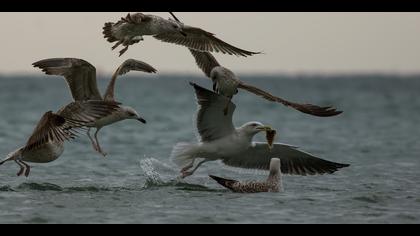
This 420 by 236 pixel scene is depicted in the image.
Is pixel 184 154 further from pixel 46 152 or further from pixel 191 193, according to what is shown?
pixel 46 152

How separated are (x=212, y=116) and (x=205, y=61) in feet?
5.42

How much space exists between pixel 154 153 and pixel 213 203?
298 inches

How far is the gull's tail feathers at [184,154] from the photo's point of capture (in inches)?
465

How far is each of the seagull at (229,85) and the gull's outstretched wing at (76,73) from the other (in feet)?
4.21

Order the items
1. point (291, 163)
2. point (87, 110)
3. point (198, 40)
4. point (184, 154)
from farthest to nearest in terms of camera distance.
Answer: point (198, 40) < point (291, 163) < point (184, 154) < point (87, 110)

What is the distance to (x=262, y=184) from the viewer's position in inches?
459

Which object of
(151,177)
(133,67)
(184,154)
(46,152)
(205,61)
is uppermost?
(205,61)

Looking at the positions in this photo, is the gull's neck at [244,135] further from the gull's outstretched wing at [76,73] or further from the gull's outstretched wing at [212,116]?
the gull's outstretched wing at [76,73]

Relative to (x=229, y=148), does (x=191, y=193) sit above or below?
below

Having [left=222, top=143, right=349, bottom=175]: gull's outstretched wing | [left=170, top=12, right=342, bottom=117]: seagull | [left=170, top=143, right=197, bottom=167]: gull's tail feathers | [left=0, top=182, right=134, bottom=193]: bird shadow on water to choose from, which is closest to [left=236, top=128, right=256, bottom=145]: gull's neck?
[left=170, top=12, right=342, bottom=117]: seagull

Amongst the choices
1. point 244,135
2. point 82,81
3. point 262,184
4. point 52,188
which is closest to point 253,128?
point 244,135

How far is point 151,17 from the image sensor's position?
1159 cm

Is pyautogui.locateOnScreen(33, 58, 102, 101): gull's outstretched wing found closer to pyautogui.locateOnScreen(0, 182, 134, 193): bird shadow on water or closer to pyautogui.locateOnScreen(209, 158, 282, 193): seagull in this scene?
pyautogui.locateOnScreen(0, 182, 134, 193): bird shadow on water
